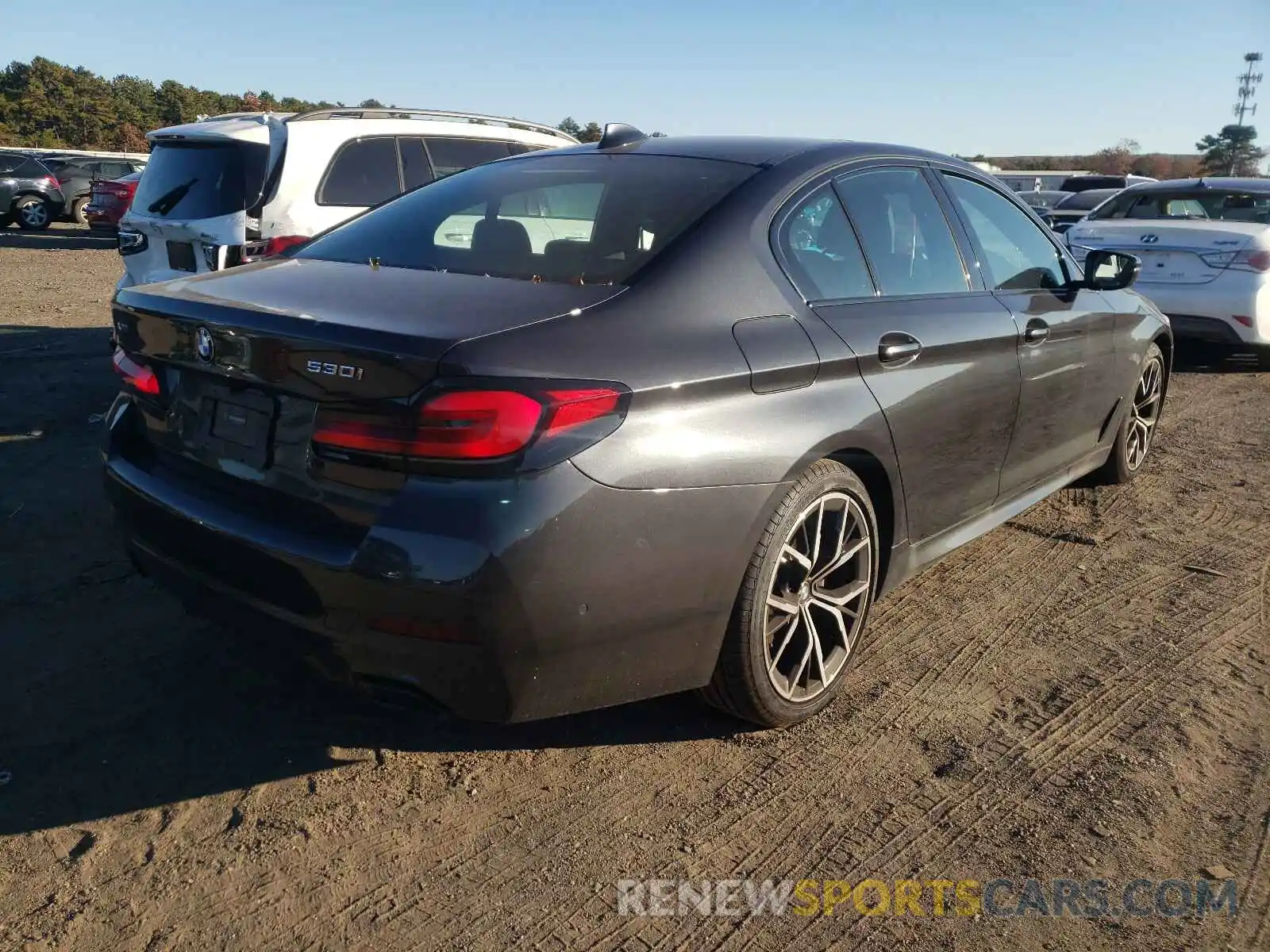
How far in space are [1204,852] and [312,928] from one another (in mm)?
2057

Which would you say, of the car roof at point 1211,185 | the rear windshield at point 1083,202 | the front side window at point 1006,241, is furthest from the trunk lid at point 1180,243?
the rear windshield at point 1083,202

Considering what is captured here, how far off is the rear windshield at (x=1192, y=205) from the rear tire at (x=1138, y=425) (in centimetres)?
430

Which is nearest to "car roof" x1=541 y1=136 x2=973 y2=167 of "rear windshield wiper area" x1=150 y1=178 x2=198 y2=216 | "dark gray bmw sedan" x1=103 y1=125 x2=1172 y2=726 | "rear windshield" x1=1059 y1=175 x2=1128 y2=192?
"dark gray bmw sedan" x1=103 y1=125 x2=1172 y2=726

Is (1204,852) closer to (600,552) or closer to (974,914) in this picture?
(974,914)

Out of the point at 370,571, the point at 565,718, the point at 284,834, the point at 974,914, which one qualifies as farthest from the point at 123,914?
the point at 974,914

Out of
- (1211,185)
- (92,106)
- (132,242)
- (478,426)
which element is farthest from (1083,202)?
(92,106)

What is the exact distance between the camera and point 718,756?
9.42 ft

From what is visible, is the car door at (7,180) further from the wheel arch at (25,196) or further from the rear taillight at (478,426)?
the rear taillight at (478,426)

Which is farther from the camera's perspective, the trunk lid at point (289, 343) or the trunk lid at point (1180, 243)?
the trunk lid at point (1180, 243)

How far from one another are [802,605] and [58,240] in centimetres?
2181

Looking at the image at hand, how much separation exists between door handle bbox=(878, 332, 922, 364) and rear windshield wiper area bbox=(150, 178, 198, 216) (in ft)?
15.4

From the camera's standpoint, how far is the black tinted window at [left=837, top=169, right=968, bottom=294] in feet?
11.1

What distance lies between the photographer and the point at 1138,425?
532 cm

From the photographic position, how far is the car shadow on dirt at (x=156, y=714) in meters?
2.66
